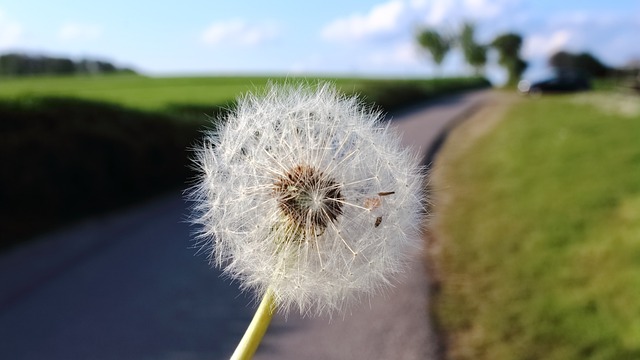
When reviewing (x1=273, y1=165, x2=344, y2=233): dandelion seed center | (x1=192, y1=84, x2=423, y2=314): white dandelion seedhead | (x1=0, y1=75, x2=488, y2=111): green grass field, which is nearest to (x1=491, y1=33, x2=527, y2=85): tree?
(x1=0, y1=75, x2=488, y2=111): green grass field

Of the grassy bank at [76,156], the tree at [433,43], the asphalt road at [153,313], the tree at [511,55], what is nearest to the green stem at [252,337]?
the asphalt road at [153,313]

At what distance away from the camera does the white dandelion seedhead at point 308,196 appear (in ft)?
5.59

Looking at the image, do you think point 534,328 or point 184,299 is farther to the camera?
point 184,299

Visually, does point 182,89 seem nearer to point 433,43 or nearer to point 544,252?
point 544,252

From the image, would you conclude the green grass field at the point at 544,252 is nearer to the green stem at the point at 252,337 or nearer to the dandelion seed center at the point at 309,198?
the dandelion seed center at the point at 309,198

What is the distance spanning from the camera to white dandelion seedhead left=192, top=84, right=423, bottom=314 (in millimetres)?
1704

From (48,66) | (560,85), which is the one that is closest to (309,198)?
(560,85)

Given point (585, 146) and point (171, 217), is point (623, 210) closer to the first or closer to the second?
point (585, 146)

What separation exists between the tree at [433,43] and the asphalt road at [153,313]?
227 ft

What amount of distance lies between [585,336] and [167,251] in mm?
6151

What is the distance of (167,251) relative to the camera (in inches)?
395

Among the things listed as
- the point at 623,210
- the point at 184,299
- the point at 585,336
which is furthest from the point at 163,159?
the point at 585,336

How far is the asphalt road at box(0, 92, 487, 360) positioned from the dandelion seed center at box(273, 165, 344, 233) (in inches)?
134

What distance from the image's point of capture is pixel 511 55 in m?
75.7
